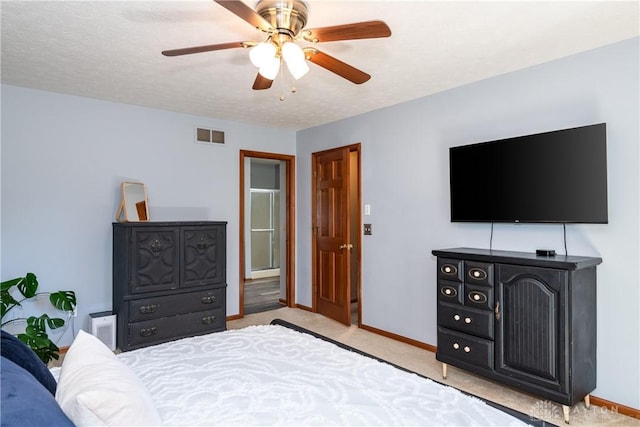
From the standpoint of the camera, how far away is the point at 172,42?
2.46 m

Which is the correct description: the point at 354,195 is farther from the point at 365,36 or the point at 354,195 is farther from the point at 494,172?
the point at 365,36

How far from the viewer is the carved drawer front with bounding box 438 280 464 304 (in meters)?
2.88

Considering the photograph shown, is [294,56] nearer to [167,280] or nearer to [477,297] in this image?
[477,297]

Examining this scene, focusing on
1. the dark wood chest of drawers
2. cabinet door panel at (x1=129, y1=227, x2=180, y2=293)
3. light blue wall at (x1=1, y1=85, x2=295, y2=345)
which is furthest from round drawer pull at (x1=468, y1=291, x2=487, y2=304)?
light blue wall at (x1=1, y1=85, x2=295, y2=345)

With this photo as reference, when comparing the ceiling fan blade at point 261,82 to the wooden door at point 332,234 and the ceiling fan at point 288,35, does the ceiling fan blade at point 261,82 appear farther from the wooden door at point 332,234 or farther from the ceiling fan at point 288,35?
the wooden door at point 332,234

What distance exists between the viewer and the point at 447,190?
136 inches

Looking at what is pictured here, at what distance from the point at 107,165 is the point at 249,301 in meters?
2.85

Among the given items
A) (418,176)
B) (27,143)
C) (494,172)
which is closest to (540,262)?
(494,172)

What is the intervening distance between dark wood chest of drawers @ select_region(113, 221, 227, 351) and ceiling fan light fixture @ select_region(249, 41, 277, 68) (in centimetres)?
232

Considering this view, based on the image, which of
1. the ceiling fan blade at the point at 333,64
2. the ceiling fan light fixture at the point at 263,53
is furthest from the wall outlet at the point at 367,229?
the ceiling fan light fixture at the point at 263,53

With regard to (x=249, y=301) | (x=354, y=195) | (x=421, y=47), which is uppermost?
(x=421, y=47)

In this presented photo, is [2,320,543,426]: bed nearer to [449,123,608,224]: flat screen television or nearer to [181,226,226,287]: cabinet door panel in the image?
[449,123,608,224]: flat screen television

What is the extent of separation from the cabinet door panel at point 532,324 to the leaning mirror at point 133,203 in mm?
3323

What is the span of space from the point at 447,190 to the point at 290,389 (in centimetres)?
253
